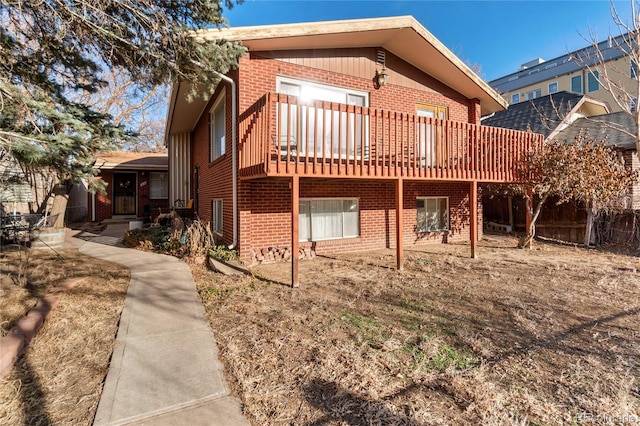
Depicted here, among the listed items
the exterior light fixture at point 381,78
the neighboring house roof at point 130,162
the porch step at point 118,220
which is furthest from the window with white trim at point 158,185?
the exterior light fixture at point 381,78

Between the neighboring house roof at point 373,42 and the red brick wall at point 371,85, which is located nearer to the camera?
the neighboring house roof at point 373,42

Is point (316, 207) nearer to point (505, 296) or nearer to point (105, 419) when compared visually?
point (505, 296)

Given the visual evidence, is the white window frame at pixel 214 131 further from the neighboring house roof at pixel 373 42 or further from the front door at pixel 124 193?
the front door at pixel 124 193

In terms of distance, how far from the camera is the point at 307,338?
10.8ft

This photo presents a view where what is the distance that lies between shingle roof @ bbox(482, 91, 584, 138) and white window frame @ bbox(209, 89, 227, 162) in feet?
38.5

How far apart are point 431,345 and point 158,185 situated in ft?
52.9

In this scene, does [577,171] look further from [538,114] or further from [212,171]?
[212,171]

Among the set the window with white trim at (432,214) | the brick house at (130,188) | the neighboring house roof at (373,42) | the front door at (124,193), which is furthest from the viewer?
the front door at (124,193)

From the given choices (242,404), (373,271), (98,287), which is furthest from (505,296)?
(98,287)

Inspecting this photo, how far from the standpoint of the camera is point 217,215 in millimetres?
8711

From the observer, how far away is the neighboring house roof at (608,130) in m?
10.6

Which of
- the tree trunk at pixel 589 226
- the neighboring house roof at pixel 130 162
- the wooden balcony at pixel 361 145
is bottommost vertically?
the tree trunk at pixel 589 226

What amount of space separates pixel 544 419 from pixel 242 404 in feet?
6.68

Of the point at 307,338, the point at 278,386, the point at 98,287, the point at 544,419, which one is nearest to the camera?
the point at 544,419
